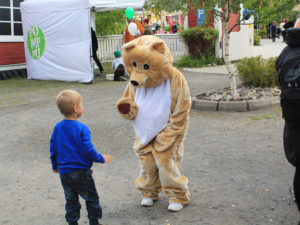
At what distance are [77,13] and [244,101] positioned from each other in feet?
21.5

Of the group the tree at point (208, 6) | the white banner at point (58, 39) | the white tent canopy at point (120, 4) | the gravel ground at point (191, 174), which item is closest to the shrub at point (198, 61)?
the white tent canopy at point (120, 4)

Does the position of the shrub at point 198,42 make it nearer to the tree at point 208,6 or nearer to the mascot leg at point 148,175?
the tree at point 208,6

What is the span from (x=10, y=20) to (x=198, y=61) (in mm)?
7399

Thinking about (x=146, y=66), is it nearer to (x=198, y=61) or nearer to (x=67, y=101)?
(x=67, y=101)

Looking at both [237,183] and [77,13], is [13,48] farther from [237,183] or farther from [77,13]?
[237,183]

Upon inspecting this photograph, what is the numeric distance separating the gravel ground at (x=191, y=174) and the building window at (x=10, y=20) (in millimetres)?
8068

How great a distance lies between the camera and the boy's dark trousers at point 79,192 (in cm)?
325

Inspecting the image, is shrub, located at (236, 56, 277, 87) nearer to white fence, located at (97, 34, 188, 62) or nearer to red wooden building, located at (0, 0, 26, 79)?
white fence, located at (97, 34, 188, 62)

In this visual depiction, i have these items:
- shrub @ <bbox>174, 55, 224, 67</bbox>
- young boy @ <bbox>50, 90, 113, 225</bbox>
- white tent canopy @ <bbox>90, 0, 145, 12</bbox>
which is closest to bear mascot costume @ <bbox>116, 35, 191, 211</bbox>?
young boy @ <bbox>50, 90, 113, 225</bbox>

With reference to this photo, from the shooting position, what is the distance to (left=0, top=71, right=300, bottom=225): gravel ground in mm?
3736

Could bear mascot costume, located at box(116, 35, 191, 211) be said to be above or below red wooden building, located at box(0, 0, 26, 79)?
below

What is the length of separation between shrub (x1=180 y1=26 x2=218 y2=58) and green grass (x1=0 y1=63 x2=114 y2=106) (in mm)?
4077

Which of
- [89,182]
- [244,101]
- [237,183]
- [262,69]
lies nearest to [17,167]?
[89,182]

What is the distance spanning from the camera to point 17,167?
5.26 meters
